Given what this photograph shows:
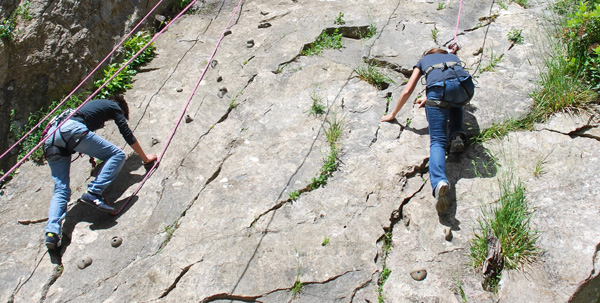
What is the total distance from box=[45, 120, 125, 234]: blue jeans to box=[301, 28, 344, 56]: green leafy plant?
2.41 meters

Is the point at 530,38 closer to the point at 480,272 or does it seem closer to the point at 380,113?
the point at 380,113

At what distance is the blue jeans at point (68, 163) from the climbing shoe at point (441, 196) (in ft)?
9.03

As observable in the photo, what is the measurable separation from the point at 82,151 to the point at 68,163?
17cm

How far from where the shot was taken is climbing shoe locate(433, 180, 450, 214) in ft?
11.5

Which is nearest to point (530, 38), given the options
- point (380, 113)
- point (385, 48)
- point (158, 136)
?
point (385, 48)

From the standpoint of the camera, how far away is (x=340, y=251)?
11.7 ft

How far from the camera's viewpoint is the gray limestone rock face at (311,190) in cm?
341

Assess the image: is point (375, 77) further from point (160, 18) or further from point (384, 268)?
point (160, 18)

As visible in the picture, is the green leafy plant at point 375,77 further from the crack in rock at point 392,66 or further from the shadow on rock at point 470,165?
the shadow on rock at point 470,165

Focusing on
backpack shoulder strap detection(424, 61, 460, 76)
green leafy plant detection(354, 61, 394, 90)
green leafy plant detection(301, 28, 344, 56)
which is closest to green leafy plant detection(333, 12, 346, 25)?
green leafy plant detection(301, 28, 344, 56)

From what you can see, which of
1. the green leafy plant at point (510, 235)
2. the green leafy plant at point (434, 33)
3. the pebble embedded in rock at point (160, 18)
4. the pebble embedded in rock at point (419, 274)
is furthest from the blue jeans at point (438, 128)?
the pebble embedded in rock at point (160, 18)

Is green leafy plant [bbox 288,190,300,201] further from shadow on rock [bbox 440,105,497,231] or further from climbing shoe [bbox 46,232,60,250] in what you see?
climbing shoe [bbox 46,232,60,250]

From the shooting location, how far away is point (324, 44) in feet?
18.4

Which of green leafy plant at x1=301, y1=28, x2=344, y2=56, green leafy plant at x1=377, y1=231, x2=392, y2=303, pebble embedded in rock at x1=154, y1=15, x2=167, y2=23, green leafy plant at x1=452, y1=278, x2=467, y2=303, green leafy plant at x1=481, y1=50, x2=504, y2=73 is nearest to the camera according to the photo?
green leafy plant at x1=452, y1=278, x2=467, y2=303
